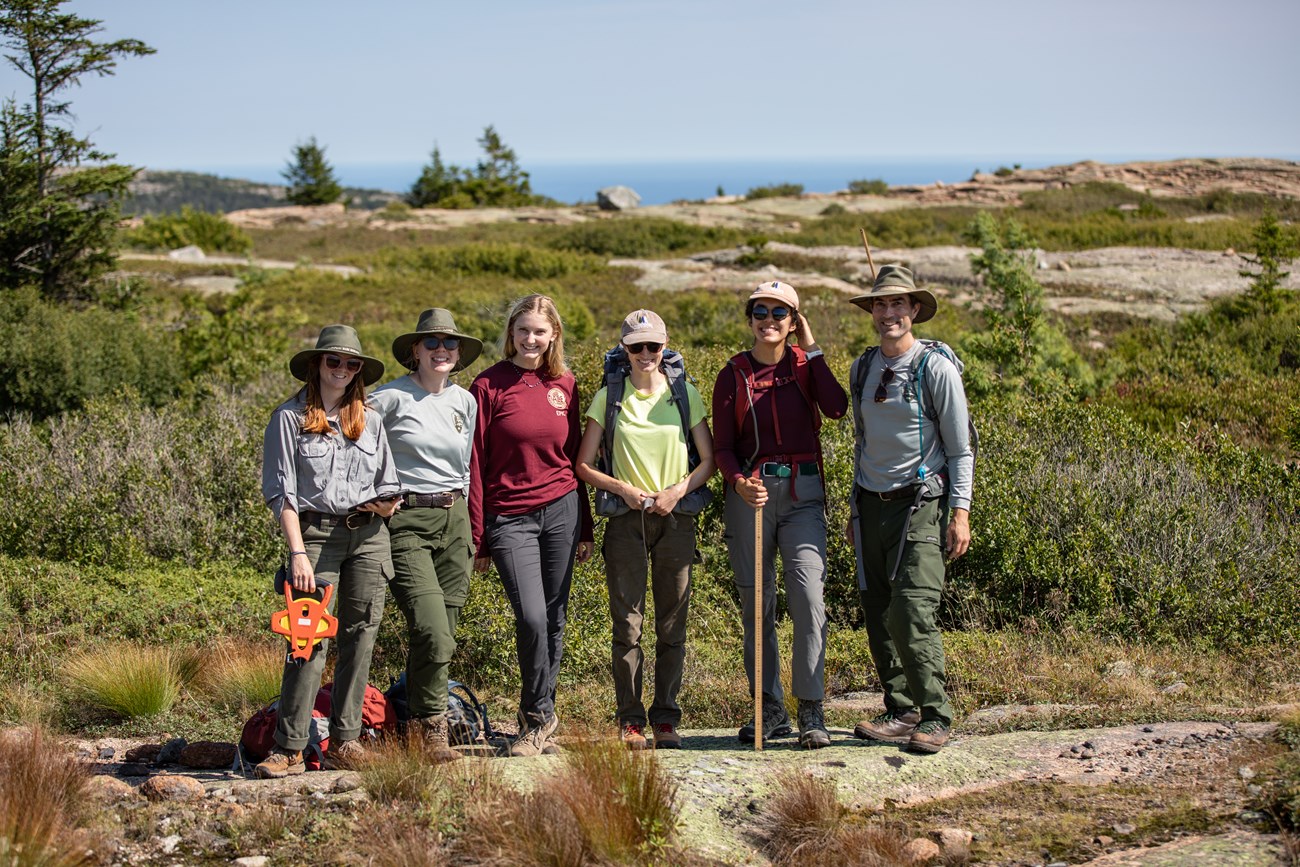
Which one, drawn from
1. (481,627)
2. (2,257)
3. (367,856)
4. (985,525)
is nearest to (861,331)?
(985,525)

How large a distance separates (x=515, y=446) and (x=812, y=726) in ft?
6.04

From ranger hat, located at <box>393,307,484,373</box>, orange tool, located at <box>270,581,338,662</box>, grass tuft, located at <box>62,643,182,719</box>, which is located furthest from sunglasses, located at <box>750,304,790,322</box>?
grass tuft, located at <box>62,643,182,719</box>

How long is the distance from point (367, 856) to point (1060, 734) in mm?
3131

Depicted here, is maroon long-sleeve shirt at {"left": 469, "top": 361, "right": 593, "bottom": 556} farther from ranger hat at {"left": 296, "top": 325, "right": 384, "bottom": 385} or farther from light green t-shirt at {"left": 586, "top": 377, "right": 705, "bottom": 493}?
ranger hat at {"left": 296, "top": 325, "right": 384, "bottom": 385}

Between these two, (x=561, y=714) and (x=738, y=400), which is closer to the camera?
(x=738, y=400)

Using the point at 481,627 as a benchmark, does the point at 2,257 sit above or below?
above

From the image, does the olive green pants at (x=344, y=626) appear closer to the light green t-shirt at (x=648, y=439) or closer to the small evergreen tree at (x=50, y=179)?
the light green t-shirt at (x=648, y=439)

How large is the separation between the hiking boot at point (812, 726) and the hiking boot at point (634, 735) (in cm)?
72

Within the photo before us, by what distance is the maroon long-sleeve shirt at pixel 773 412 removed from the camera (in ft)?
16.9

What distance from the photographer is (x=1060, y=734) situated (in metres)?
5.18

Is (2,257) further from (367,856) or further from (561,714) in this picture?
(367,856)

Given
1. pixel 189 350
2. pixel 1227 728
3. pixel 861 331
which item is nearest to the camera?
pixel 1227 728

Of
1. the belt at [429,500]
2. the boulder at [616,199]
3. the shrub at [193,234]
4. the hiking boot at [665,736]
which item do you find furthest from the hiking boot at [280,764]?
the boulder at [616,199]

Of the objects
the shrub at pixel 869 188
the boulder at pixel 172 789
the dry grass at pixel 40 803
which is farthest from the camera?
the shrub at pixel 869 188
